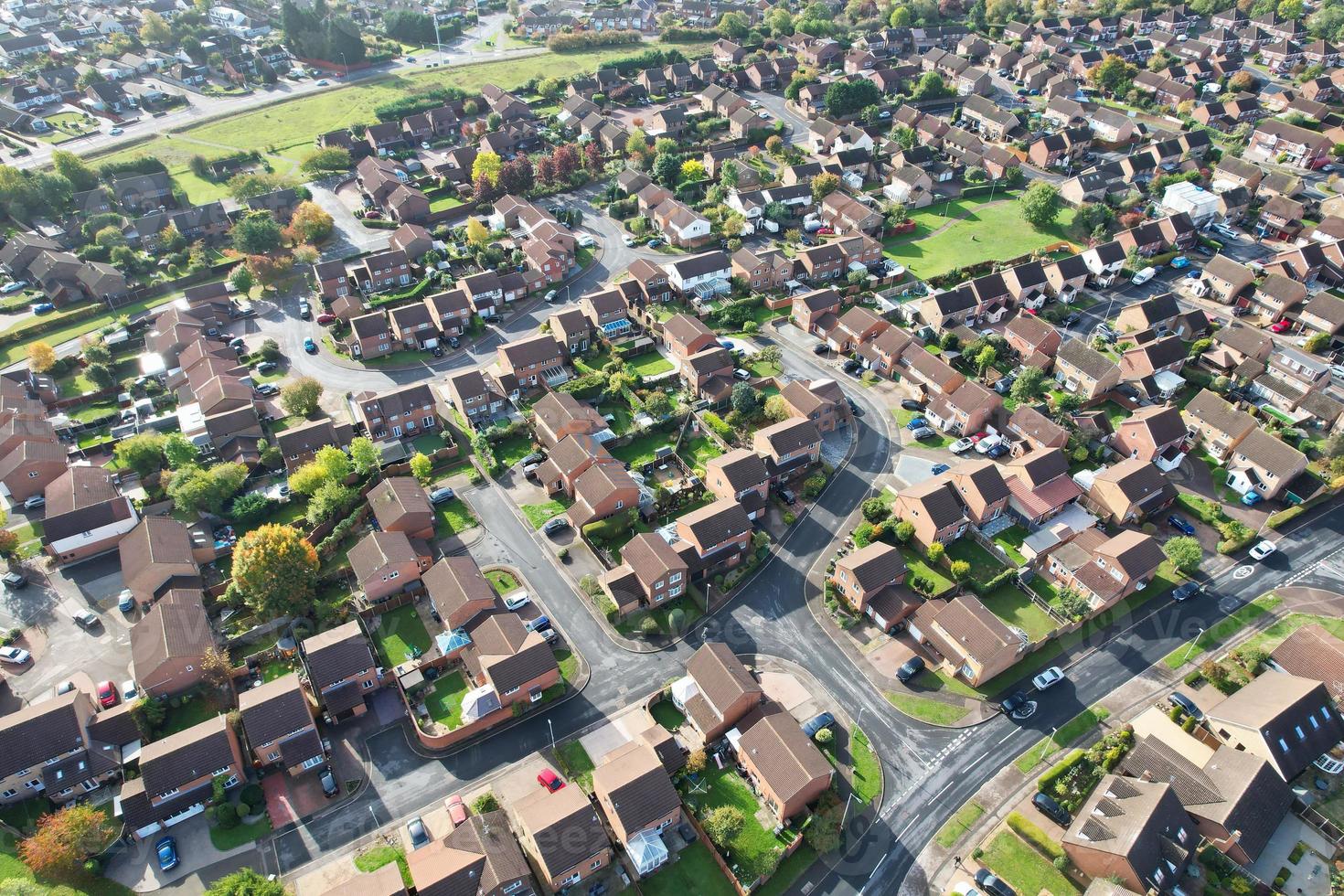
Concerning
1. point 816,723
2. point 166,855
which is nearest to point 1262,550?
point 816,723

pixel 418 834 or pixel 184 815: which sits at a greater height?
pixel 418 834

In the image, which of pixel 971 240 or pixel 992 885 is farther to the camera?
pixel 971 240

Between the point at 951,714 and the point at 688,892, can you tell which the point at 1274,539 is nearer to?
the point at 951,714

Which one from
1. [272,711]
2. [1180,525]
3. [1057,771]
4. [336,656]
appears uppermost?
[336,656]

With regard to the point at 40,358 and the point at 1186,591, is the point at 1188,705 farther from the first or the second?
the point at 40,358

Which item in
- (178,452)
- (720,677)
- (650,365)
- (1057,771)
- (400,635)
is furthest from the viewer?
(650,365)

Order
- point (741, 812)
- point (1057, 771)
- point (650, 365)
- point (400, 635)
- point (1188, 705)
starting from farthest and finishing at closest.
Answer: point (650, 365), point (400, 635), point (1188, 705), point (1057, 771), point (741, 812)

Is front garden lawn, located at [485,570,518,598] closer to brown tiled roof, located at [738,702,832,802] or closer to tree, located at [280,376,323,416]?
brown tiled roof, located at [738,702,832,802]

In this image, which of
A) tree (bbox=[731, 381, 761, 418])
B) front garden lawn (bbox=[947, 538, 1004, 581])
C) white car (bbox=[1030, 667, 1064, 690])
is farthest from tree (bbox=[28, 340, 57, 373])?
white car (bbox=[1030, 667, 1064, 690])

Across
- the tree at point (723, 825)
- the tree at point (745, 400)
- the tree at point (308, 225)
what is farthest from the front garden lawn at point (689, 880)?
the tree at point (308, 225)

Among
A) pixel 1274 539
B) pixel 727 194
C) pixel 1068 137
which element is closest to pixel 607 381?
pixel 727 194
